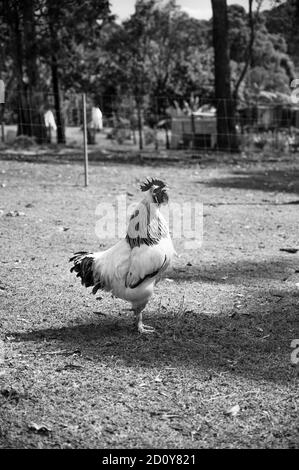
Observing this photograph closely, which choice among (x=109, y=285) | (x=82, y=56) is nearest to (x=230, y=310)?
(x=109, y=285)

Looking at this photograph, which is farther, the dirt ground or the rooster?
the rooster

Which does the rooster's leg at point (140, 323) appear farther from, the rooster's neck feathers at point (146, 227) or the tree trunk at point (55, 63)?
the tree trunk at point (55, 63)

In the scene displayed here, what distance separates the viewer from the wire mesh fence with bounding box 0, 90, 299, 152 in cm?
2117

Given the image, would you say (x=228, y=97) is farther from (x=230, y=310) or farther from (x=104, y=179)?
(x=230, y=310)

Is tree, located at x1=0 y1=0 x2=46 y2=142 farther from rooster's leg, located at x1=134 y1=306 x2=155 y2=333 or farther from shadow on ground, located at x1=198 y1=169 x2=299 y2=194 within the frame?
rooster's leg, located at x1=134 y1=306 x2=155 y2=333

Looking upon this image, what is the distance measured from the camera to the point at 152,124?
92.4 ft

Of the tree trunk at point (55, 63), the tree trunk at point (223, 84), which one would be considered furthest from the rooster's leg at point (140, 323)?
the tree trunk at point (55, 63)

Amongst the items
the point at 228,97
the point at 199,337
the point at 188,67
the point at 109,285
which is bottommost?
the point at 199,337

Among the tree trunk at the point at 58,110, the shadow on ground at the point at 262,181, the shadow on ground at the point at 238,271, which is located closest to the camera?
the shadow on ground at the point at 238,271

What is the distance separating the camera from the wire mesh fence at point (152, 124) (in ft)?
69.5

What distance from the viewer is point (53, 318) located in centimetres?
554

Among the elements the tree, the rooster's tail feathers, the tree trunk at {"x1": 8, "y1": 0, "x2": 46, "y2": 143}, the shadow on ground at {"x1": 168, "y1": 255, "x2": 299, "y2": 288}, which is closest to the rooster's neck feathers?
the rooster's tail feathers

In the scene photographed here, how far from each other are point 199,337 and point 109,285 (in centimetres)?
87

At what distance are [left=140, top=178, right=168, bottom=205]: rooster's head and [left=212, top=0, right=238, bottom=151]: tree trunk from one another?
51.6 feet
